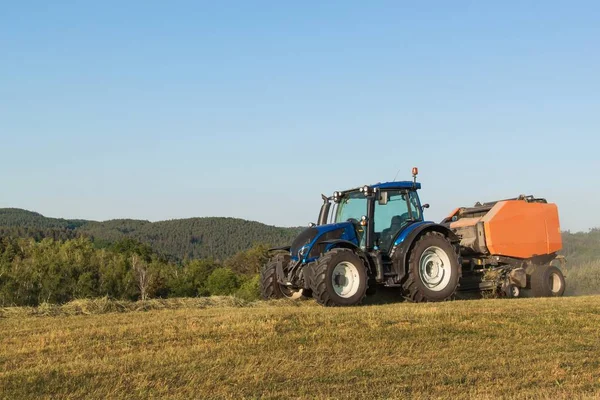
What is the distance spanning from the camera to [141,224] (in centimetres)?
15338

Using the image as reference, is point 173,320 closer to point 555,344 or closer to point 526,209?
point 555,344

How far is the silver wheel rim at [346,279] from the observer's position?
11812 mm

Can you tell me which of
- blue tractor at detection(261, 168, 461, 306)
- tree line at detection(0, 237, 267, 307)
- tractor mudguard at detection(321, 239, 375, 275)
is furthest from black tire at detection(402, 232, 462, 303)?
tree line at detection(0, 237, 267, 307)

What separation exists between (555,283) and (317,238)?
5928mm

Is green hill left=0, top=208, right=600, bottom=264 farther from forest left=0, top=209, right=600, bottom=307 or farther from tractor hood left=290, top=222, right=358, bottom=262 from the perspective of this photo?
tractor hood left=290, top=222, right=358, bottom=262

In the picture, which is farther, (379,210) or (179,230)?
(179,230)

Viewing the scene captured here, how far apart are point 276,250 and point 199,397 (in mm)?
7767

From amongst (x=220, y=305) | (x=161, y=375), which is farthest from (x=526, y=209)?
(x=161, y=375)

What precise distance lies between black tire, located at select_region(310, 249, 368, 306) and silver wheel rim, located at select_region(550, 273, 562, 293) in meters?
5.16

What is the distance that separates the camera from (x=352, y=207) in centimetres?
1338

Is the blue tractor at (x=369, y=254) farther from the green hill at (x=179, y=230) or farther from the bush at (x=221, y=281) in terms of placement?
the green hill at (x=179, y=230)

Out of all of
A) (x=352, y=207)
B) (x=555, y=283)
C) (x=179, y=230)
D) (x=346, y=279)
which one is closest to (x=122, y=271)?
(x=352, y=207)

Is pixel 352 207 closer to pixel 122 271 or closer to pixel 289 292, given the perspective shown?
pixel 289 292

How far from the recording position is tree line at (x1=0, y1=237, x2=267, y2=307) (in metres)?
42.1
